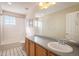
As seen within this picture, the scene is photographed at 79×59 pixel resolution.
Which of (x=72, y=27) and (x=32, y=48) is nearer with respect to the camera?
(x=72, y=27)

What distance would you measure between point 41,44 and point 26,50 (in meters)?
0.30

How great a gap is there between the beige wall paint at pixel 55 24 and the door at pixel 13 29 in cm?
40

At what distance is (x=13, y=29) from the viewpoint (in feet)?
5.01

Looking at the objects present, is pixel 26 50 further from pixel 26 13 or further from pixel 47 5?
pixel 47 5

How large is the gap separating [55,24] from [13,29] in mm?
723

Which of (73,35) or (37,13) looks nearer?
(73,35)

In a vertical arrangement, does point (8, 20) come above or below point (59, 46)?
above

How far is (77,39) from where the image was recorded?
1.40 m

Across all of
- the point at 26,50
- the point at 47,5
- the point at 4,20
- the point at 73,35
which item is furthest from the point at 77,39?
the point at 4,20

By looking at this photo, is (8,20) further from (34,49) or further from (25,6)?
(34,49)

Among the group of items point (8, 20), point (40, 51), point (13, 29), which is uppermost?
point (8, 20)

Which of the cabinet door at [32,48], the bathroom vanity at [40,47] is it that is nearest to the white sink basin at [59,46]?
the bathroom vanity at [40,47]

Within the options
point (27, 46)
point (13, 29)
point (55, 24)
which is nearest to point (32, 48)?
point (27, 46)

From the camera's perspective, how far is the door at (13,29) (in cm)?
149
